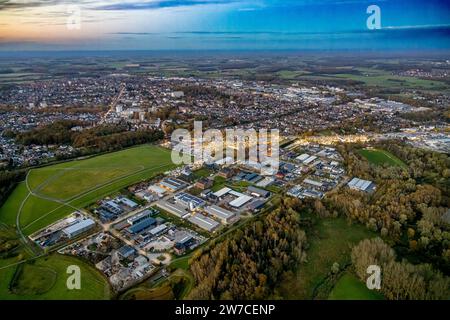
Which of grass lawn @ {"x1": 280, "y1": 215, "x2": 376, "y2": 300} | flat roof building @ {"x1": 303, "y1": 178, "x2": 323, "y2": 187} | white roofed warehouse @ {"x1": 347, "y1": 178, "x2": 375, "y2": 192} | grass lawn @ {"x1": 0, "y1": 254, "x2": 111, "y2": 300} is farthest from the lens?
flat roof building @ {"x1": 303, "y1": 178, "x2": 323, "y2": 187}

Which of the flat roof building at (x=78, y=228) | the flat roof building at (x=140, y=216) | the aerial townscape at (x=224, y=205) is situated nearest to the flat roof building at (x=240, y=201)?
the aerial townscape at (x=224, y=205)

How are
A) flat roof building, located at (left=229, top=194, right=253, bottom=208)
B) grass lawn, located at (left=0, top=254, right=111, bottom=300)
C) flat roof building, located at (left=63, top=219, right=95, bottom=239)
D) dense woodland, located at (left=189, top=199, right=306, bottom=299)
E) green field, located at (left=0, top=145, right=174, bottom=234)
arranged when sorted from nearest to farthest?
1. dense woodland, located at (left=189, top=199, right=306, bottom=299)
2. grass lawn, located at (left=0, top=254, right=111, bottom=300)
3. flat roof building, located at (left=63, top=219, right=95, bottom=239)
4. green field, located at (left=0, top=145, right=174, bottom=234)
5. flat roof building, located at (left=229, top=194, right=253, bottom=208)

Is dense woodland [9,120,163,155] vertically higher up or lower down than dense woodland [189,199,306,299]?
higher up

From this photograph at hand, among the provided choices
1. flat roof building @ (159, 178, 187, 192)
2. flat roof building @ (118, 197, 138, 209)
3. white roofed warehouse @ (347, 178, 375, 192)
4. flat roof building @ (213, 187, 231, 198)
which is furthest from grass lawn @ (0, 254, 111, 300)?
white roofed warehouse @ (347, 178, 375, 192)

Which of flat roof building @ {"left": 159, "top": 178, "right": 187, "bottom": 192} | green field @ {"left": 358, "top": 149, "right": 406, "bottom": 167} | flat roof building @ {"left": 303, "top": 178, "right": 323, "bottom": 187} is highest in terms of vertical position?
green field @ {"left": 358, "top": 149, "right": 406, "bottom": 167}

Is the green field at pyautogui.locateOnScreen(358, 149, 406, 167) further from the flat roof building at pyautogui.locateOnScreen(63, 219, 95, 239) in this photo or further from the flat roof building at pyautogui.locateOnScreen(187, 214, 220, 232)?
the flat roof building at pyautogui.locateOnScreen(63, 219, 95, 239)

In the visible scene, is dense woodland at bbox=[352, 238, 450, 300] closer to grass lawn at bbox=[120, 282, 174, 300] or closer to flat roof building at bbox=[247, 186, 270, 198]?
flat roof building at bbox=[247, 186, 270, 198]

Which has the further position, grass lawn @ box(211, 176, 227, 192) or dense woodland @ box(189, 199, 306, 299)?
grass lawn @ box(211, 176, 227, 192)
